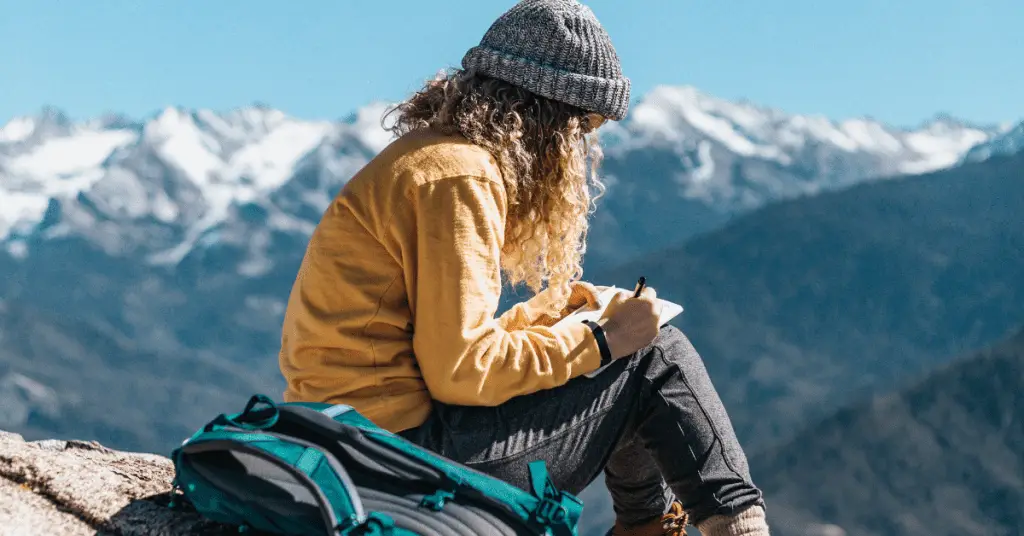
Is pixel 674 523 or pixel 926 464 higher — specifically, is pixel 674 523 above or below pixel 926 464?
above

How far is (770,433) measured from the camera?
124750mm

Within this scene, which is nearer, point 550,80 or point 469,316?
point 469,316

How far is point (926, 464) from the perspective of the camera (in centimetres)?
7706

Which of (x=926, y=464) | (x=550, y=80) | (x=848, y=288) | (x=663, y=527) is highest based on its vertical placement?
(x=848, y=288)

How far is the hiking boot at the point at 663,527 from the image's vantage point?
2777 mm

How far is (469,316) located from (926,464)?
81514mm

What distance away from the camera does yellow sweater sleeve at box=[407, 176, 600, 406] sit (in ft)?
7.30

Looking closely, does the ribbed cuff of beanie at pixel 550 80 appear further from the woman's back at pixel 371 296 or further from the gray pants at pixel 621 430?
the gray pants at pixel 621 430

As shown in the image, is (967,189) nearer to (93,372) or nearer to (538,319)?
(93,372)

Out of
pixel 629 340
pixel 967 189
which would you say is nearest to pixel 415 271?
pixel 629 340

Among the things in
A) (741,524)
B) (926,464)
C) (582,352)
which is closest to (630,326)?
(582,352)

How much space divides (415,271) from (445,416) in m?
0.32

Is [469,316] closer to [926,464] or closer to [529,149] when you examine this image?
[529,149]

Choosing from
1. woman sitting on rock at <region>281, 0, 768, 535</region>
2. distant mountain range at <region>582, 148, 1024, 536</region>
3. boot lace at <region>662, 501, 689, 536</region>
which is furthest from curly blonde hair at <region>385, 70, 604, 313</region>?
distant mountain range at <region>582, 148, 1024, 536</region>
